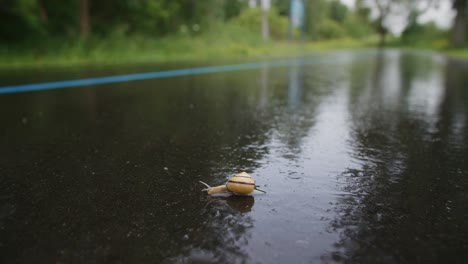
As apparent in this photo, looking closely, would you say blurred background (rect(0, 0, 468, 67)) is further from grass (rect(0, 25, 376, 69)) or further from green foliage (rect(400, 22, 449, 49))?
green foliage (rect(400, 22, 449, 49))

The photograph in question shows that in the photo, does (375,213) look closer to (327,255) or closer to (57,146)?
(327,255)

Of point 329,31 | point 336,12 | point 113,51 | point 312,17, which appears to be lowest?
point 329,31

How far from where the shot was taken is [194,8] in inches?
936

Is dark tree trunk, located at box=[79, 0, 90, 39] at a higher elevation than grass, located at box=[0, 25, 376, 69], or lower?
higher

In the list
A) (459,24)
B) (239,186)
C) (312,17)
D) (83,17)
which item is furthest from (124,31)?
(312,17)

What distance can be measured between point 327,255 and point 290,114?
2.85 meters

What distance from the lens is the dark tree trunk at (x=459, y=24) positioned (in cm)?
2983

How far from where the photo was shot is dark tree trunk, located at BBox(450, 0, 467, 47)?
97.9 ft

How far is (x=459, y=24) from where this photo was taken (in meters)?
30.7

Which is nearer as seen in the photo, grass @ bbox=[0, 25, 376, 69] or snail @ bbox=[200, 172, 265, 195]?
snail @ bbox=[200, 172, 265, 195]

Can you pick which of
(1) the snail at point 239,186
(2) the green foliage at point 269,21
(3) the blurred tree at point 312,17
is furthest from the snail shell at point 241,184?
(3) the blurred tree at point 312,17

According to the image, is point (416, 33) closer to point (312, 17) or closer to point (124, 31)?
point (312, 17)

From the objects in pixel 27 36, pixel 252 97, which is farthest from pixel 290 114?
pixel 27 36

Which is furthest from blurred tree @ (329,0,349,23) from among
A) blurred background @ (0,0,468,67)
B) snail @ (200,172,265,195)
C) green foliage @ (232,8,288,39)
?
snail @ (200,172,265,195)
